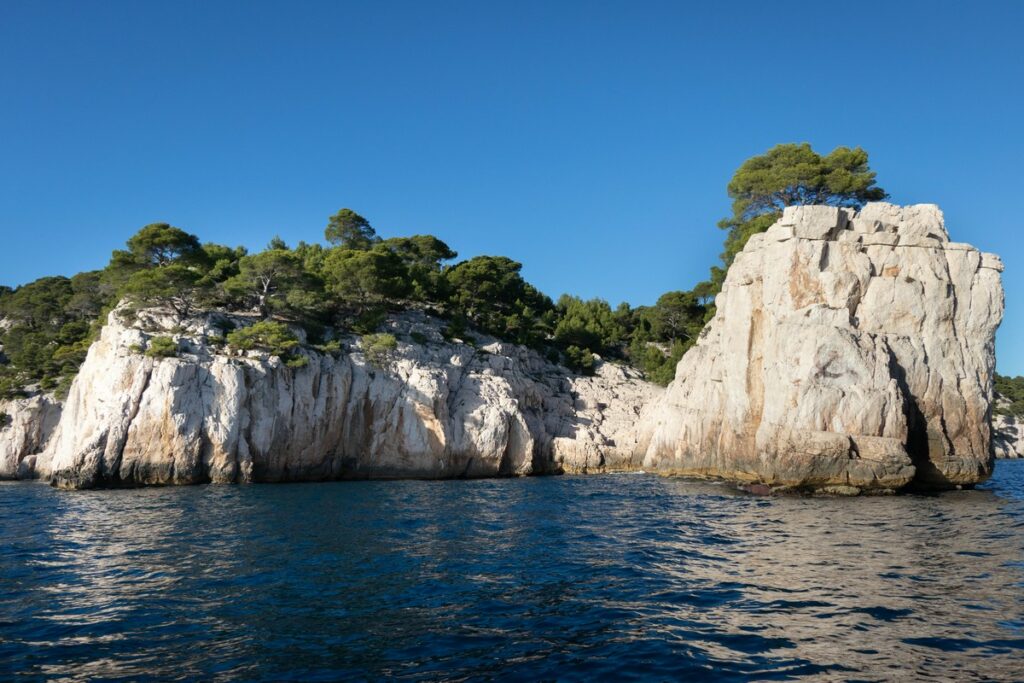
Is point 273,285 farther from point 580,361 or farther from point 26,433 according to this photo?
point 580,361

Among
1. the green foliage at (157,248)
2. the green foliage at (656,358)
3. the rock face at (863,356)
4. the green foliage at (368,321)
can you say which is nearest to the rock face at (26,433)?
the green foliage at (157,248)

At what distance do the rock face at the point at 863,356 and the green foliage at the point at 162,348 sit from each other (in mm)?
33282

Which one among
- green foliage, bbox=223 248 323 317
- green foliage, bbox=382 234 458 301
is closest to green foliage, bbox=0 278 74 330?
green foliage, bbox=223 248 323 317

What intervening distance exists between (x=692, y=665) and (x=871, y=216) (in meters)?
34.1

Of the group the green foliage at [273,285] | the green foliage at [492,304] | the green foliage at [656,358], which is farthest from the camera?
the green foliage at [492,304]

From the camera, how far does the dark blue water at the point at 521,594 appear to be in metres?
10.3

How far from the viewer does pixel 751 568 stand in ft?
53.0

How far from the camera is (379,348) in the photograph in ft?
165

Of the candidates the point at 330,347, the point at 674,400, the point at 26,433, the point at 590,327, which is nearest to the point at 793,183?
the point at 674,400

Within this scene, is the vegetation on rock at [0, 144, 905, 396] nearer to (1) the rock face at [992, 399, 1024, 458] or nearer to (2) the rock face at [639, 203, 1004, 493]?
(2) the rock face at [639, 203, 1004, 493]

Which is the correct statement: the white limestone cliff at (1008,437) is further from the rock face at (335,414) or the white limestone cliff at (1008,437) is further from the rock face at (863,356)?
the rock face at (863,356)

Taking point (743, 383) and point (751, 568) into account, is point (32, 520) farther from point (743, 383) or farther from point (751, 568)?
point (743, 383)

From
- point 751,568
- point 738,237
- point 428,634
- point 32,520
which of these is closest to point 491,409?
point 738,237

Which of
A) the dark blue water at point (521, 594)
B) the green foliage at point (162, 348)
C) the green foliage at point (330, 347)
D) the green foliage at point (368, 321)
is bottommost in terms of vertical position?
the dark blue water at point (521, 594)
